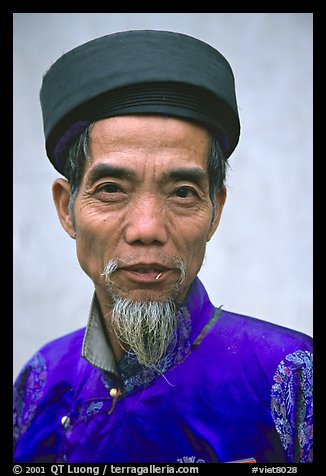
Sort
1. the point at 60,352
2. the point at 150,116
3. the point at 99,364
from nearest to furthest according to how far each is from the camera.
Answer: the point at 150,116
the point at 99,364
the point at 60,352

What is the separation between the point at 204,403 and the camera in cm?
184

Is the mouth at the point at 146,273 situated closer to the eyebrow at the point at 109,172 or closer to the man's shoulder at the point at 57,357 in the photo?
the eyebrow at the point at 109,172

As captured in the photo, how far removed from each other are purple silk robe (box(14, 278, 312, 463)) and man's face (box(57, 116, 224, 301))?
23 centimetres

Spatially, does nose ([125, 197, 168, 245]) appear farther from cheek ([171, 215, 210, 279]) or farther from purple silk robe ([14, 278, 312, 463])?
purple silk robe ([14, 278, 312, 463])

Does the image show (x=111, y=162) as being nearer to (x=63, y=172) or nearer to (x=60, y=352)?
(x=63, y=172)

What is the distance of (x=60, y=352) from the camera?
2191 mm

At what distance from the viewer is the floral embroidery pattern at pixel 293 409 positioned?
1.83 meters

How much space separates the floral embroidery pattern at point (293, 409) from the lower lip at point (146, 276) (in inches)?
20.2

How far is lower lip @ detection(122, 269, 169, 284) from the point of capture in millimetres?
1705

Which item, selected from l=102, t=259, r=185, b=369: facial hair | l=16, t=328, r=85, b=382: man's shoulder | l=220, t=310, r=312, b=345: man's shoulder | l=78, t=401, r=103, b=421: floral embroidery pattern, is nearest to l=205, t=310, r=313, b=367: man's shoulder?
l=220, t=310, r=312, b=345: man's shoulder

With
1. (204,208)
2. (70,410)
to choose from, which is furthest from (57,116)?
(70,410)

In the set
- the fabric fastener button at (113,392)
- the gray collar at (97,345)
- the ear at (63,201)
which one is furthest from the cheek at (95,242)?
the fabric fastener button at (113,392)

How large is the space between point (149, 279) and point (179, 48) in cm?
69

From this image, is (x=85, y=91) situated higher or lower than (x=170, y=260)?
higher
